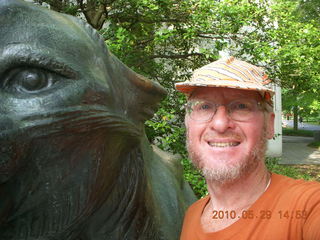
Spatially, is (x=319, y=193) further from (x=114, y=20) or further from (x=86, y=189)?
(x=114, y=20)

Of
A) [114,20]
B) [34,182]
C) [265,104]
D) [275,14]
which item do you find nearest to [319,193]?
[265,104]

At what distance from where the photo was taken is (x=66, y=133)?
1.27 meters

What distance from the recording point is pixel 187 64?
6414 mm

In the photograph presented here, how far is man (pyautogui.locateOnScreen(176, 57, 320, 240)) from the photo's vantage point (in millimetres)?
1374

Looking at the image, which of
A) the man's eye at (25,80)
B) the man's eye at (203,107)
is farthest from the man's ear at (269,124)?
the man's eye at (25,80)

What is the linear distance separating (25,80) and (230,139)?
76 centimetres

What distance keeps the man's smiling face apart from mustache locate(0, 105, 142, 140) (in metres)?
0.38

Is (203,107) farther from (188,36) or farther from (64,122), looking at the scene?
(188,36)

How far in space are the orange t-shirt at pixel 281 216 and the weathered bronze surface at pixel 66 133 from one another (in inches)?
15.1

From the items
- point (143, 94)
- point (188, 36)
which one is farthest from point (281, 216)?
point (188, 36)

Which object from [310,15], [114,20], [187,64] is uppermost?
[310,15]

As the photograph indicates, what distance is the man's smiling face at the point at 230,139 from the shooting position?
1.45 m

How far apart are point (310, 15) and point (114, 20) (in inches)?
438

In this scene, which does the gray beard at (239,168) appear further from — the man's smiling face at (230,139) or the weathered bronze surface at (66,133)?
the weathered bronze surface at (66,133)
